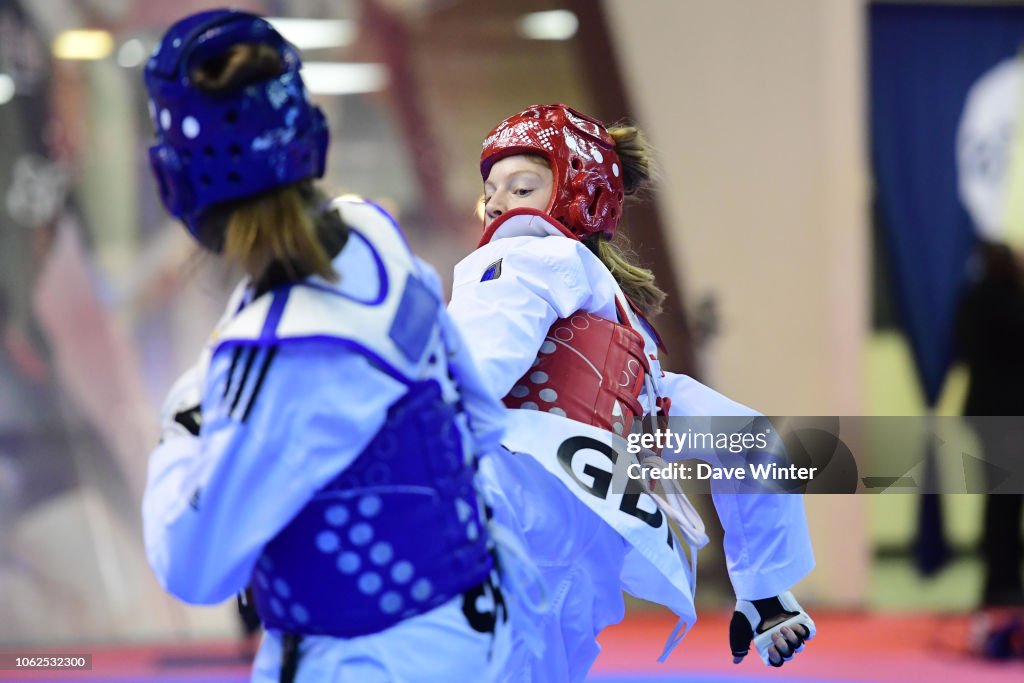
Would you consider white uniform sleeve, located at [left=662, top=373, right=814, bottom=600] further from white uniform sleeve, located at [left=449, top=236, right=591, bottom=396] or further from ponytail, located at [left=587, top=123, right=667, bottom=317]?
white uniform sleeve, located at [left=449, top=236, right=591, bottom=396]

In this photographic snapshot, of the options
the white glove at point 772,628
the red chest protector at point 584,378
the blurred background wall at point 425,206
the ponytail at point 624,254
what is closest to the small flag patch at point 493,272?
the red chest protector at point 584,378

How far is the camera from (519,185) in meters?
2.81

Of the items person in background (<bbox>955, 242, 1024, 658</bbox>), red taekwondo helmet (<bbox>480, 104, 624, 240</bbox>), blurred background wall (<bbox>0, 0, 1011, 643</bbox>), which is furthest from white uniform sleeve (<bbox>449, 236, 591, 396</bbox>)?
person in background (<bbox>955, 242, 1024, 658</bbox>)

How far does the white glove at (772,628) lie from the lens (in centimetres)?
272

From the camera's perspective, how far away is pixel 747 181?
22.6ft

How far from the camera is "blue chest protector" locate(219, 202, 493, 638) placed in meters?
1.63

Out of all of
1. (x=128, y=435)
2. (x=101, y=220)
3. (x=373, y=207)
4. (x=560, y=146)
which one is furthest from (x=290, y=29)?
(x=373, y=207)

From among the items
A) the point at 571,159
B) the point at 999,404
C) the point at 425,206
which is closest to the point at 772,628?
the point at 571,159

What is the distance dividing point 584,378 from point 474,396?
628mm

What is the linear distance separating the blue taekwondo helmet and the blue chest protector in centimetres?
15

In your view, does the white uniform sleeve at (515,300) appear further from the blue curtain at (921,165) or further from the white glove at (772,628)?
the blue curtain at (921,165)

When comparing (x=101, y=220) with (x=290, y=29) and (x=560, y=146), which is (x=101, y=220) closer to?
(x=290, y=29)

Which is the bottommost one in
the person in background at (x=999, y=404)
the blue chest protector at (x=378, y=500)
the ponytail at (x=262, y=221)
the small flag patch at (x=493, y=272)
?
the person in background at (x=999, y=404)

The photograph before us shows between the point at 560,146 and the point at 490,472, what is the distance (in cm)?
88
